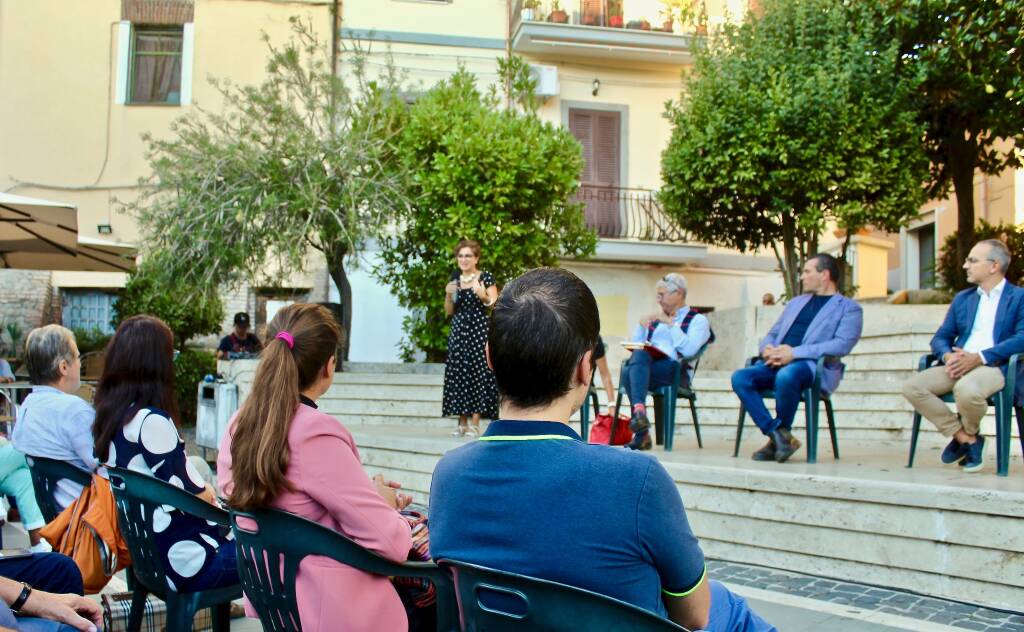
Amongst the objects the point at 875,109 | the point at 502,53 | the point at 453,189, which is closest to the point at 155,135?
the point at 502,53

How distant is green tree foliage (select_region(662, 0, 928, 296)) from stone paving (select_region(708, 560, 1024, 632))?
8.02m

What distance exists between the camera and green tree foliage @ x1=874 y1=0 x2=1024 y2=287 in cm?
1035

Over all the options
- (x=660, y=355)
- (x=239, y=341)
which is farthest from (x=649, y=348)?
(x=239, y=341)

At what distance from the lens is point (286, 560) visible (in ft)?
7.98

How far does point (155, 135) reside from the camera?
1719 centimetres

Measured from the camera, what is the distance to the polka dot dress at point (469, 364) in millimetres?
8164

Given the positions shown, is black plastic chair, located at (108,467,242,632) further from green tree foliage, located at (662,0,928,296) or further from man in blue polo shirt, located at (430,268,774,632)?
green tree foliage, located at (662,0,928,296)

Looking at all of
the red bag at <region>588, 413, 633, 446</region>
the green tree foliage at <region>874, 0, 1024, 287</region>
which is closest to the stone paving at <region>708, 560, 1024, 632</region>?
the red bag at <region>588, 413, 633, 446</region>

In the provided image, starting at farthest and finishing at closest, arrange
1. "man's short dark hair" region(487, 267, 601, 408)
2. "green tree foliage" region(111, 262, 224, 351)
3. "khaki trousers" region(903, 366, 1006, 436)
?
"green tree foliage" region(111, 262, 224, 351) < "khaki trousers" region(903, 366, 1006, 436) < "man's short dark hair" region(487, 267, 601, 408)

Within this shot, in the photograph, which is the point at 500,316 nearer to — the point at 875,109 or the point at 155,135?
the point at 875,109

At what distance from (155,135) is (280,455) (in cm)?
1623

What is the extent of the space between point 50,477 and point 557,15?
49.6 feet

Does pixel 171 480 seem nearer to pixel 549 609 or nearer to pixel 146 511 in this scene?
pixel 146 511

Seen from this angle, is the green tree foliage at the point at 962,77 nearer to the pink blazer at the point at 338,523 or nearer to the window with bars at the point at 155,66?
the pink blazer at the point at 338,523
